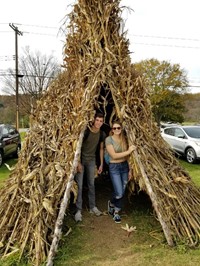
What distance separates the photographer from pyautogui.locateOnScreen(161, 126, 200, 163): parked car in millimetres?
Answer: 12725

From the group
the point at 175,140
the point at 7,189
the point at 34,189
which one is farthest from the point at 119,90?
the point at 175,140

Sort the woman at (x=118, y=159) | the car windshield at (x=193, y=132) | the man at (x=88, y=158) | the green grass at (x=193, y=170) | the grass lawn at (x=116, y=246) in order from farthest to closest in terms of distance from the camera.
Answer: the car windshield at (x=193, y=132)
the green grass at (x=193, y=170)
the man at (x=88, y=158)
the woman at (x=118, y=159)
the grass lawn at (x=116, y=246)

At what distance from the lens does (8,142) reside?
505 inches

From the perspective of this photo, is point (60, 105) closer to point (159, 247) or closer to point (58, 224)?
point (58, 224)

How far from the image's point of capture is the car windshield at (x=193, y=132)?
13.4 meters

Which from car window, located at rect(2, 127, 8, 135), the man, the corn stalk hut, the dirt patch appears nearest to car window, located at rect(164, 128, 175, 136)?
car window, located at rect(2, 127, 8, 135)

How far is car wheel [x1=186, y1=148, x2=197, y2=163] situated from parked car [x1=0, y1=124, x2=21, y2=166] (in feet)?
23.7

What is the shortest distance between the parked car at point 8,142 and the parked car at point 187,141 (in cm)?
636

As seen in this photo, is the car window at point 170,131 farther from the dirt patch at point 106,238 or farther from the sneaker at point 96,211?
the sneaker at point 96,211

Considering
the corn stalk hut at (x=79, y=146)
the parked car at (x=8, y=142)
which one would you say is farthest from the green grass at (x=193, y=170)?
the parked car at (x=8, y=142)

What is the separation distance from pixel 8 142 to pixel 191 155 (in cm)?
773

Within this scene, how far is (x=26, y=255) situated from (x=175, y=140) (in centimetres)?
1094

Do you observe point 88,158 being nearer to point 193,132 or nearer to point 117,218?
point 117,218

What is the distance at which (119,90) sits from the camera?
5.54 metres
